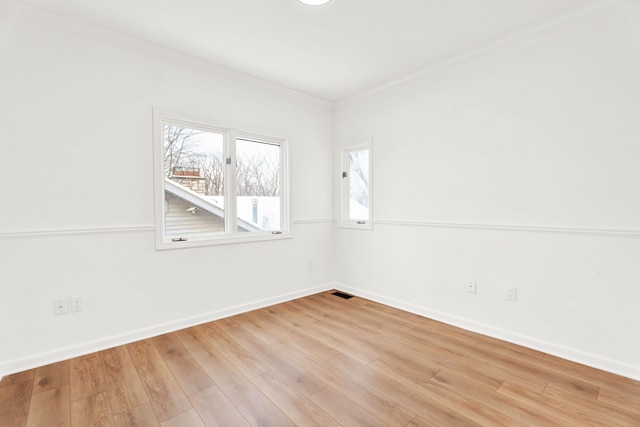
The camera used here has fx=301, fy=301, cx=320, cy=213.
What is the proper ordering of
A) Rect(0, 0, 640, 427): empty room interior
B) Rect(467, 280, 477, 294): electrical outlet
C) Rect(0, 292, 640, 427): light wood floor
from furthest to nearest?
Rect(467, 280, 477, 294): electrical outlet
Rect(0, 0, 640, 427): empty room interior
Rect(0, 292, 640, 427): light wood floor

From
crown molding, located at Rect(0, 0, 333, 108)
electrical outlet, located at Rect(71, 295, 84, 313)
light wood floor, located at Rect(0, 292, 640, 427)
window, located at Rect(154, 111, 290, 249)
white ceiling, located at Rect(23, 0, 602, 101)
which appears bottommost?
light wood floor, located at Rect(0, 292, 640, 427)

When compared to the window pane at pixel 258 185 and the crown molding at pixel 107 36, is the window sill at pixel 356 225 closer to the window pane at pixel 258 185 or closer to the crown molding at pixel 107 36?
the window pane at pixel 258 185

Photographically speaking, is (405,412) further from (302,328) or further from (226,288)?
(226,288)

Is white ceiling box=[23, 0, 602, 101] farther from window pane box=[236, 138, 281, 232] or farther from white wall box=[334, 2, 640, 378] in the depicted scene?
window pane box=[236, 138, 281, 232]

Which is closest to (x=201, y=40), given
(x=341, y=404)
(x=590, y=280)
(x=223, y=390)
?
(x=223, y=390)

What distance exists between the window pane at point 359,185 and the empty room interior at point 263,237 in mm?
491

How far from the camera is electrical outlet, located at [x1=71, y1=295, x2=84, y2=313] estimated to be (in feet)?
7.77

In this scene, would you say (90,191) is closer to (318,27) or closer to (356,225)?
(318,27)

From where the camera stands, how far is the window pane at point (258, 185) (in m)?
3.43

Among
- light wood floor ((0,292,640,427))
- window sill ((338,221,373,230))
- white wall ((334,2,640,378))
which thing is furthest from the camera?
window sill ((338,221,373,230))

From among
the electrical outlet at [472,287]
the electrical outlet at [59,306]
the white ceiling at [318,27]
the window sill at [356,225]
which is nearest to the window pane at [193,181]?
the white ceiling at [318,27]

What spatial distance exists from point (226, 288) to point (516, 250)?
2806mm

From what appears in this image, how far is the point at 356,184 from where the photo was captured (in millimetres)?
4047

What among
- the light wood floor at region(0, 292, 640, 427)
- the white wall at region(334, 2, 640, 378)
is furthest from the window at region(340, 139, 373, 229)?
the light wood floor at region(0, 292, 640, 427)
